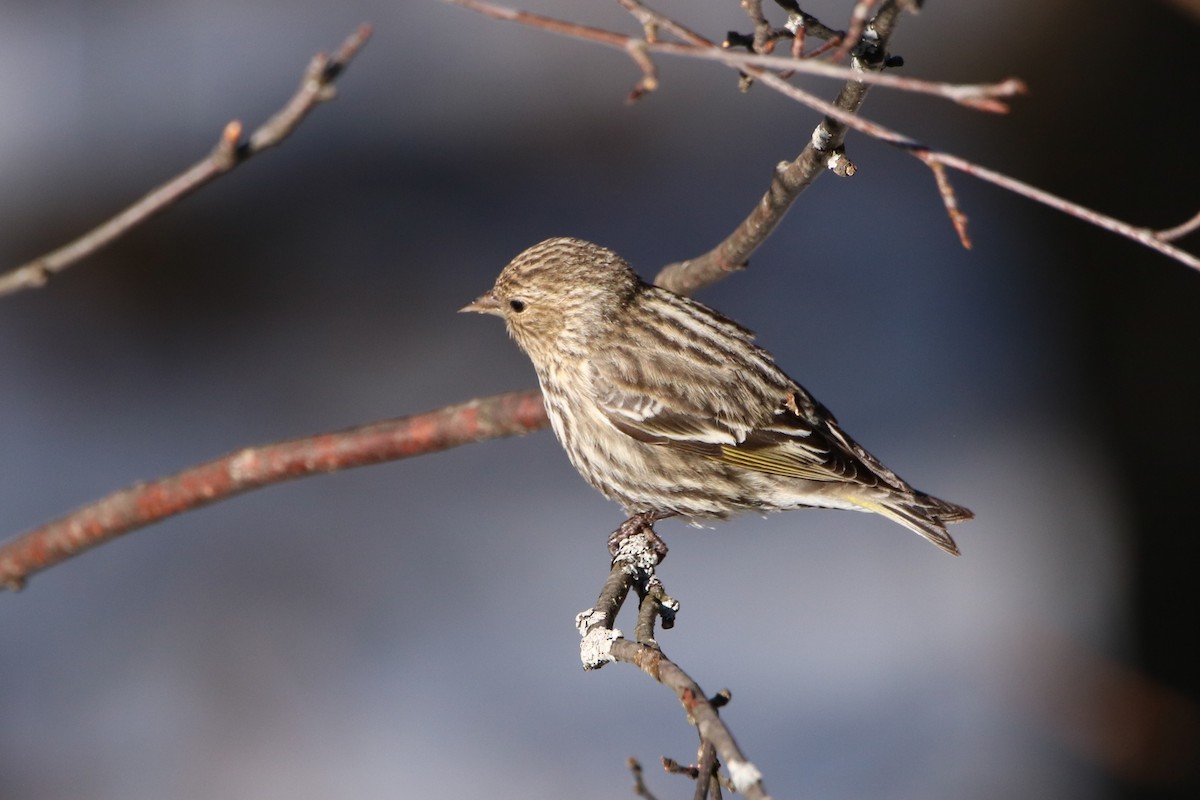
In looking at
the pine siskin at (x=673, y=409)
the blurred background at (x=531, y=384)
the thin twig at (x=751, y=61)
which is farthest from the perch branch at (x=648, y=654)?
the blurred background at (x=531, y=384)

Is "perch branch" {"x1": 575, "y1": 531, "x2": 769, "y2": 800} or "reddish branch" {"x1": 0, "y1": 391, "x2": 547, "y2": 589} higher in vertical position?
"reddish branch" {"x1": 0, "y1": 391, "x2": 547, "y2": 589}

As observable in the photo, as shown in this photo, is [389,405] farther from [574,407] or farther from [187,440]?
[574,407]

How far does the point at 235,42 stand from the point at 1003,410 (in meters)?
4.21

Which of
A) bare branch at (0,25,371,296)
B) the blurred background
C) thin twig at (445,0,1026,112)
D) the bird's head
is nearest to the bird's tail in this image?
the bird's head

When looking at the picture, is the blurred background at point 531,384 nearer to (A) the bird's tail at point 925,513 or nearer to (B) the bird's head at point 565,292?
(A) the bird's tail at point 925,513

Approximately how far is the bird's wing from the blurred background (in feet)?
3.63

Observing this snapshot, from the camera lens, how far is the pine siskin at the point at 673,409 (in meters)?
3.22

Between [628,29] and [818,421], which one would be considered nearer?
[818,421]

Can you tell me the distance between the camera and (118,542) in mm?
5625

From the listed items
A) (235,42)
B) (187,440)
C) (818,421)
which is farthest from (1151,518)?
(235,42)

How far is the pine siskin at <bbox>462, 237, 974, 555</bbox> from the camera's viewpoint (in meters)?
3.22

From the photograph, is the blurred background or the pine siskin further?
the blurred background

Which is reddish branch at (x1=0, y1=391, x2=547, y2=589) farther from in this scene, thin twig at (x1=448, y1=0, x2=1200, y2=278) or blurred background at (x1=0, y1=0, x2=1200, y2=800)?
blurred background at (x1=0, y1=0, x2=1200, y2=800)

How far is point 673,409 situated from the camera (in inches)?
128
